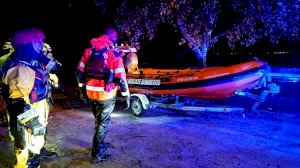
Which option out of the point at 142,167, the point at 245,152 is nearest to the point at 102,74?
the point at 142,167

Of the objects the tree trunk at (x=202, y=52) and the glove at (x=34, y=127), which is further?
the tree trunk at (x=202, y=52)

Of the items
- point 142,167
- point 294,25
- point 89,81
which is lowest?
point 142,167

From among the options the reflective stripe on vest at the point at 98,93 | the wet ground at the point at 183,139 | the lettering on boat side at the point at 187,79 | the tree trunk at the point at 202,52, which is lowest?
the wet ground at the point at 183,139

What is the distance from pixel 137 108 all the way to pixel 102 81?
321 cm

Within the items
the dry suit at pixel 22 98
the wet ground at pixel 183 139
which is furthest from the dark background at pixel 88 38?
the dry suit at pixel 22 98

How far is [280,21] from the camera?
9664 millimetres

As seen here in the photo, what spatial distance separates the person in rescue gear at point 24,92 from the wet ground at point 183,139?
35.7 inches

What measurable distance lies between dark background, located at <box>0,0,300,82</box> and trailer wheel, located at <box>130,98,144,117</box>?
4234 mm

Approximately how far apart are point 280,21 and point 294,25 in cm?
43

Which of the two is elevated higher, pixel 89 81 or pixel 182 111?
pixel 89 81

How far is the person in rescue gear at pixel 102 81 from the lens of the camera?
16.9 ft

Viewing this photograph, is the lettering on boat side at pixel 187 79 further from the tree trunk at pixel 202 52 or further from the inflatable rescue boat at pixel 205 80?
the tree trunk at pixel 202 52

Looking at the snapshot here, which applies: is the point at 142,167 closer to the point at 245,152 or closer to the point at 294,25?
the point at 245,152

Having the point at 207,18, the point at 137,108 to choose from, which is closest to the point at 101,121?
the point at 137,108
